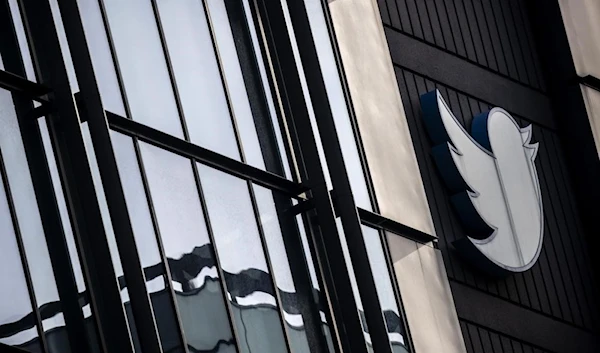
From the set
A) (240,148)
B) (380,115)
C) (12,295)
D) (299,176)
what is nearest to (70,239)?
(12,295)

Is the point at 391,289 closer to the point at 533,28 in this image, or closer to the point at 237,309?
the point at 237,309

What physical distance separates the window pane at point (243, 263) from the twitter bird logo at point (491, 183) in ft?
15.2

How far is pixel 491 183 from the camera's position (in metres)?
20.4

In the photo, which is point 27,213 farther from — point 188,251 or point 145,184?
Answer: point 188,251

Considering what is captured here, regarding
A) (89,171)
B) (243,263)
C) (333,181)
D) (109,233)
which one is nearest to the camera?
(89,171)

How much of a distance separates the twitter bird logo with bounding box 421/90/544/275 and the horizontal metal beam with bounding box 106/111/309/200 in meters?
3.61

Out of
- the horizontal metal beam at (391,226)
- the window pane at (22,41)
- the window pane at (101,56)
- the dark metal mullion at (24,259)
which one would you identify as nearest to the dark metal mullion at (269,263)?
the window pane at (101,56)

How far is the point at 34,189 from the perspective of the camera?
43.4ft

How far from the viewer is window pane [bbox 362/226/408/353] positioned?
17.4 meters

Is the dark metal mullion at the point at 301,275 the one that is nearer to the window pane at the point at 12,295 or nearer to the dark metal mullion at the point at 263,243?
the dark metal mullion at the point at 263,243

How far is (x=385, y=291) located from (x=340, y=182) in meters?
1.57

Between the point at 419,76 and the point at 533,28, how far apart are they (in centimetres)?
376

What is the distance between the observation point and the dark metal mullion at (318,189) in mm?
16547

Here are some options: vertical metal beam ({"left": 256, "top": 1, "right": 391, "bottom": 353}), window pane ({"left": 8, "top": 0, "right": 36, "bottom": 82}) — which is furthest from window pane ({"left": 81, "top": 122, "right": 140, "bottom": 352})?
vertical metal beam ({"left": 256, "top": 1, "right": 391, "bottom": 353})
